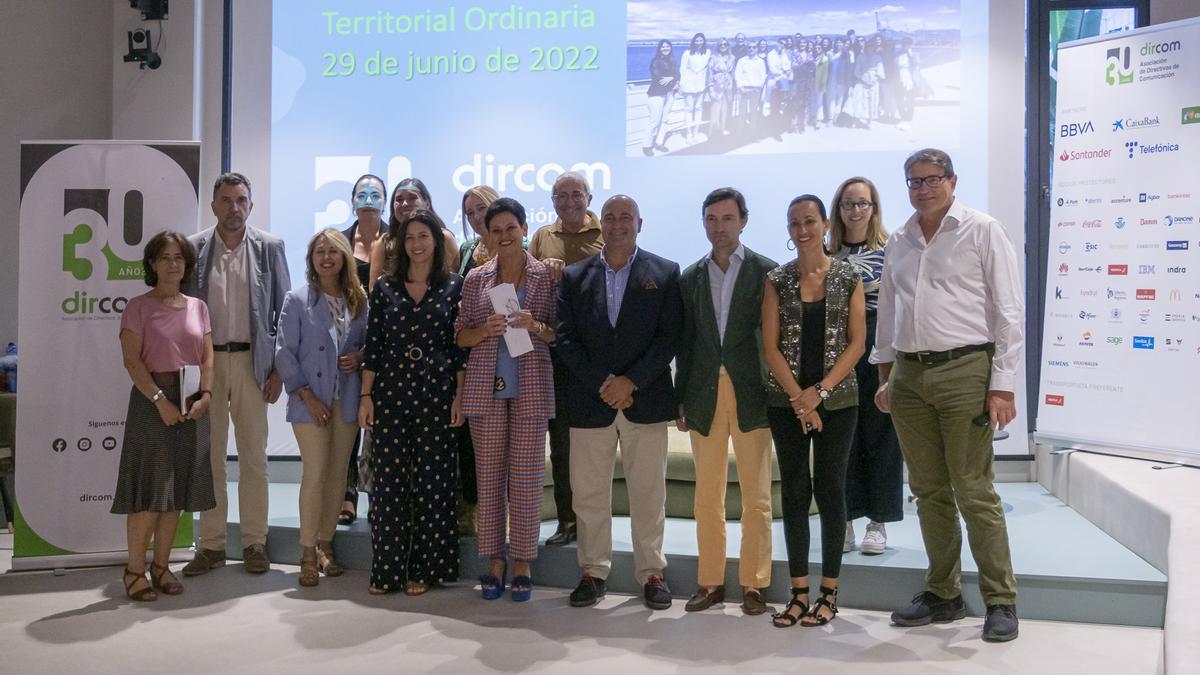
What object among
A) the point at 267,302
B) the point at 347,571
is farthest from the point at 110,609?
the point at 267,302

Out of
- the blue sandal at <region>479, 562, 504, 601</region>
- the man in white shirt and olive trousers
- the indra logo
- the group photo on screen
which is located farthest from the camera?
the group photo on screen

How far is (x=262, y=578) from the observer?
14.7 ft

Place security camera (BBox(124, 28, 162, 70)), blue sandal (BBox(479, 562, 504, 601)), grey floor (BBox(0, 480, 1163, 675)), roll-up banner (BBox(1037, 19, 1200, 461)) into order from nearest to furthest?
grey floor (BBox(0, 480, 1163, 675)) → blue sandal (BBox(479, 562, 504, 601)) → roll-up banner (BBox(1037, 19, 1200, 461)) → security camera (BBox(124, 28, 162, 70))

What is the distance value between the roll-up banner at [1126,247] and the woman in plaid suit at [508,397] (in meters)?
2.86

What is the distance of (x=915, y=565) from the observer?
3.94m

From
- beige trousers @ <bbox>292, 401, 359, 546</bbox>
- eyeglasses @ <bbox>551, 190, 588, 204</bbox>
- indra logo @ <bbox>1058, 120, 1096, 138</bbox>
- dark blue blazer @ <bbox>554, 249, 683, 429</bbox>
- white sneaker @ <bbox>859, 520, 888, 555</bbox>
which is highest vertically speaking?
indra logo @ <bbox>1058, 120, 1096, 138</bbox>

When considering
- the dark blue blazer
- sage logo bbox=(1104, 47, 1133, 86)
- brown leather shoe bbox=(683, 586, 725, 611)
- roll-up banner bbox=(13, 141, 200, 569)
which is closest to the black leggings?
brown leather shoe bbox=(683, 586, 725, 611)

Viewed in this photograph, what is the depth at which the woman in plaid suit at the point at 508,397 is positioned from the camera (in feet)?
13.3

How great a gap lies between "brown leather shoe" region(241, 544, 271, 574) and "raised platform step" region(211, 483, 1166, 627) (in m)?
0.19

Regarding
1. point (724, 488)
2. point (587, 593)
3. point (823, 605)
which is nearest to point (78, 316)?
point (587, 593)

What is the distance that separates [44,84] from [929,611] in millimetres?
6069

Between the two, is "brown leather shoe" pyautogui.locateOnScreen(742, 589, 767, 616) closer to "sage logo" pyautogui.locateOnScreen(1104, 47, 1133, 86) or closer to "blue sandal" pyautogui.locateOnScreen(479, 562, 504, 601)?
"blue sandal" pyautogui.locateOnScreen(479, 562, 504, 601)

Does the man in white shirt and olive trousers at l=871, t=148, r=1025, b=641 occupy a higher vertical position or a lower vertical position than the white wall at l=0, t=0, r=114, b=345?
lower

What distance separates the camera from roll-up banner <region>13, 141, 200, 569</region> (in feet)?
15.2
